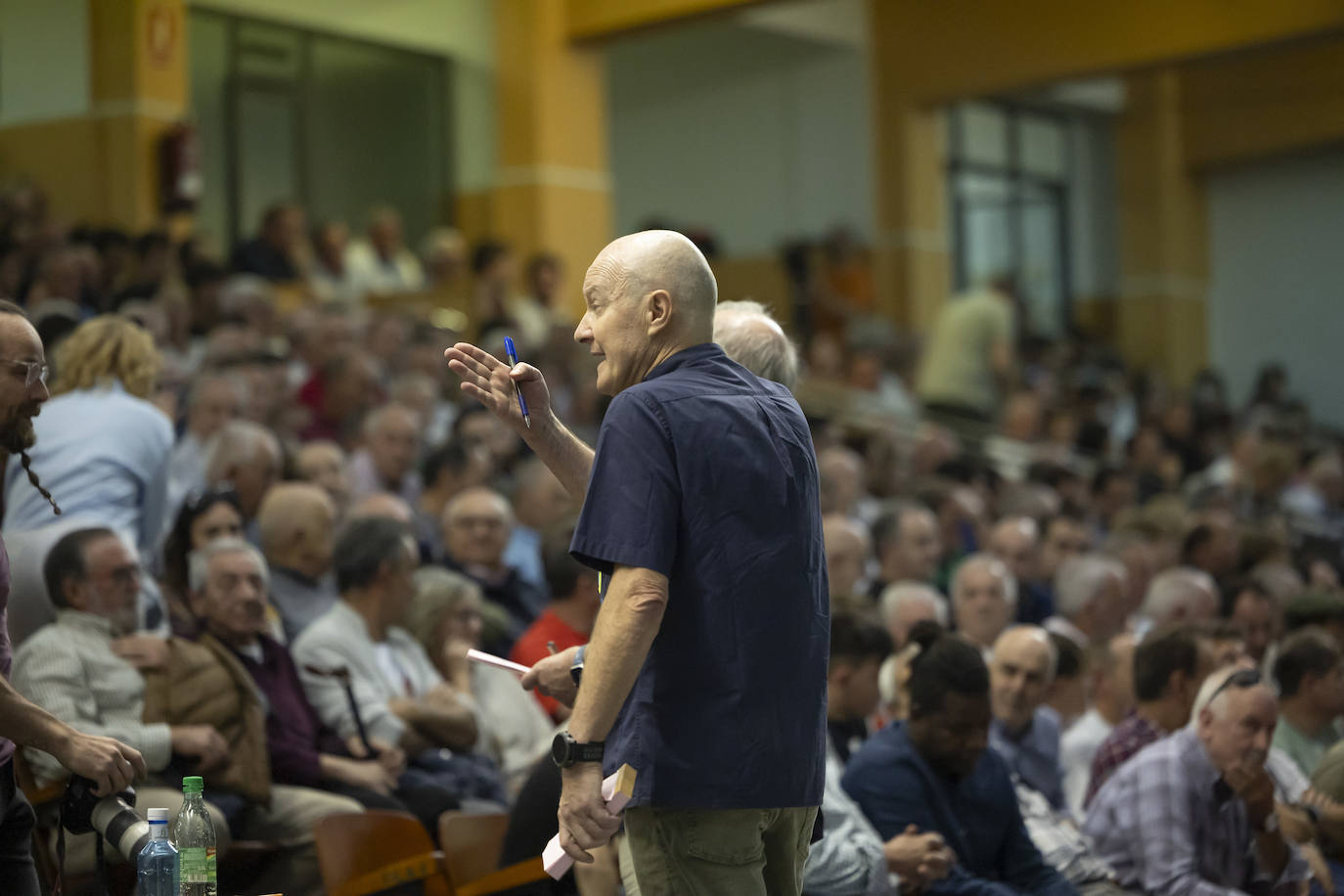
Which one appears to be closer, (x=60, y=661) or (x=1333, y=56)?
(x=60, y=661)

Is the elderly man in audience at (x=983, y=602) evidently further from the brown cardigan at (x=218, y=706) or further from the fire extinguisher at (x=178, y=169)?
the fire extinguisher at (x=178, y=169)

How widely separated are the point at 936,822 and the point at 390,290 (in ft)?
26.9

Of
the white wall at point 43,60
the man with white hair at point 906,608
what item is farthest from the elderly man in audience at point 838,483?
the white wall at point 43,60

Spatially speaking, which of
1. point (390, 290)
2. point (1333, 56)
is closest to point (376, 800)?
point (390, 290)

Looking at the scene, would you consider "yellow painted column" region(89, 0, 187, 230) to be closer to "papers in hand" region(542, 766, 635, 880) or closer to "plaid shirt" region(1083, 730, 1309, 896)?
"plaid shirt" region(1083, 730, 1309, 896)


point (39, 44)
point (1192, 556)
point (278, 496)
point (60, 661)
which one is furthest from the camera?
point (39, 44)

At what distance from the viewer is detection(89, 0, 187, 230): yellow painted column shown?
10078 millimetres

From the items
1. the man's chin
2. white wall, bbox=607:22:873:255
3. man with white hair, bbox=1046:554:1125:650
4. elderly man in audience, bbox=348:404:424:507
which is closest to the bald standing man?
the man's chin

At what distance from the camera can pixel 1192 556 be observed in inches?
305

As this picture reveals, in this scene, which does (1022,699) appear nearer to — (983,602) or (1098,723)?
(1098,723)

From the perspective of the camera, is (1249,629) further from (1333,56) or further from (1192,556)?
(1333,56)

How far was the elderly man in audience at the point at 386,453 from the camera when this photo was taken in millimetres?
6629

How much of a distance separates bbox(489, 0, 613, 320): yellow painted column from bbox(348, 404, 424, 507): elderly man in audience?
224 inches

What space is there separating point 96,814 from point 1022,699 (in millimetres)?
2728
